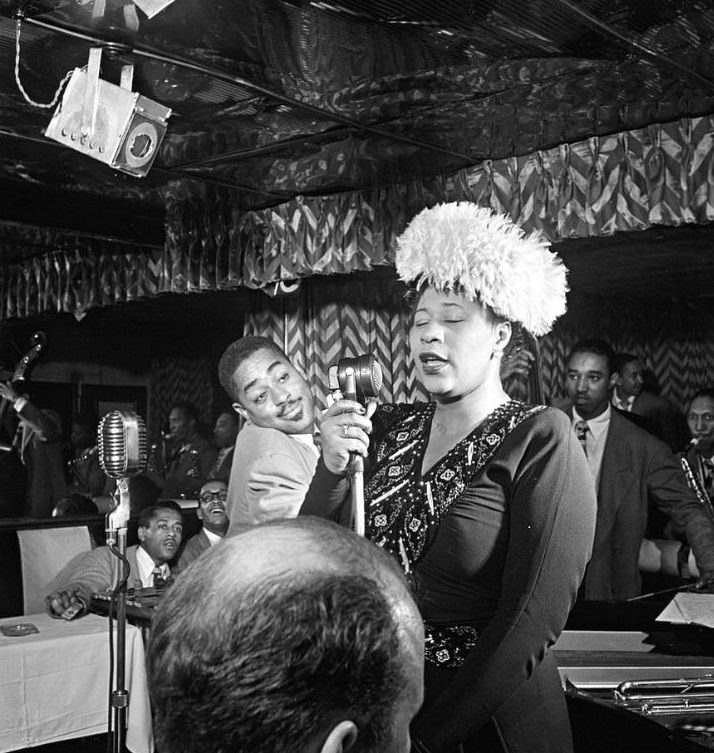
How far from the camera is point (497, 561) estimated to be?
1694 millimetres

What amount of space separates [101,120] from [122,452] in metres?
1.31

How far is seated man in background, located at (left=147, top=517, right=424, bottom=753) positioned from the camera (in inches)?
28.9

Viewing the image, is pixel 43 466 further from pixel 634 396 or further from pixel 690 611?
pixel 690 611

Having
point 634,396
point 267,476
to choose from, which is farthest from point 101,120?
point 634,396

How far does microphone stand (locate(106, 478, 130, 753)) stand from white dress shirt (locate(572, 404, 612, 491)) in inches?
98.1

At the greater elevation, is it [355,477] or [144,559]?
[355,477]

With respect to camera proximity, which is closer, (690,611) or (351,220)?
(690,611)

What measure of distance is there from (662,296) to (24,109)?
24.6 feet

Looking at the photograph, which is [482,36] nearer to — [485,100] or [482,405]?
[485,100]

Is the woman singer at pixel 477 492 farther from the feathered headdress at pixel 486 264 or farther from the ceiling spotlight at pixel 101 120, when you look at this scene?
the ceiling spotlight at pixel 101 120

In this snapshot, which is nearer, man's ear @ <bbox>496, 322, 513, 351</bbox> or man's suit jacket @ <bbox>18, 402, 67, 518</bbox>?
man's ear @ <bbox>496, 322, 513, 351</bbox>

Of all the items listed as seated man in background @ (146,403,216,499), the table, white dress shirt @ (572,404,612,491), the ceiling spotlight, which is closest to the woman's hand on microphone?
the ceiling spotlight

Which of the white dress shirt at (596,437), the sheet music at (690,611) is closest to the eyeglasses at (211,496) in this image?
the white dress shirt at (596,437)

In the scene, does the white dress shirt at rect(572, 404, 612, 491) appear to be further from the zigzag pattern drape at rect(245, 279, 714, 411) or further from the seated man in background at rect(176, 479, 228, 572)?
the seated man in background at rect(176, 479, 228, 572)
